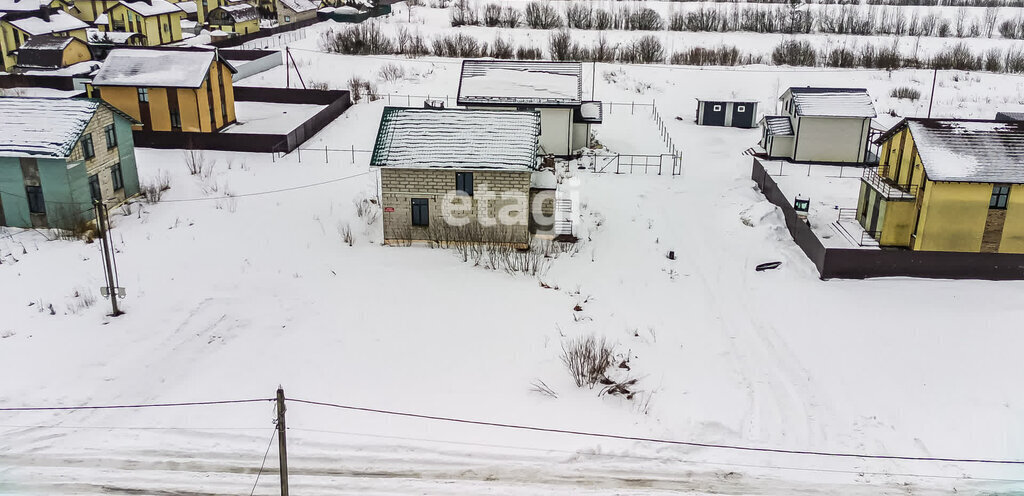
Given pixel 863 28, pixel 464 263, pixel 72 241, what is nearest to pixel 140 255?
pixel 72 241

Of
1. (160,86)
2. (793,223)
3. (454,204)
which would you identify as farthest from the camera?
(160,86)

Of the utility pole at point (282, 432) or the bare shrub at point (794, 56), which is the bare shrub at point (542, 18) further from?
the utility pole at point (282, 432)

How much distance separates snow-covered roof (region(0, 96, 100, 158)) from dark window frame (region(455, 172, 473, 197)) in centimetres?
1267

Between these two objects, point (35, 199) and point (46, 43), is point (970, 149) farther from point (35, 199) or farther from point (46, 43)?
point (46, 43)

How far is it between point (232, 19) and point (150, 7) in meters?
7.56

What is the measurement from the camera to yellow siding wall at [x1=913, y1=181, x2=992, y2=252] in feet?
71.6

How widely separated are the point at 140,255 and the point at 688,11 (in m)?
71.9

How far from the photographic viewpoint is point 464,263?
74.8ft

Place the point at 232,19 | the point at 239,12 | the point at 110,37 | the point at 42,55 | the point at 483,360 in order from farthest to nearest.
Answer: the point at 239,12 < the point at 232,19 < the point at 110,37 < the point at 42,55 < the point at 483,360

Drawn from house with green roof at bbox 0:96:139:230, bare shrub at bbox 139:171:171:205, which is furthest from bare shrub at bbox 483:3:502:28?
house with green roof at bbox 0:96:139:230

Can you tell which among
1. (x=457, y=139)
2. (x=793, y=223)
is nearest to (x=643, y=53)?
(x=793, y=223)

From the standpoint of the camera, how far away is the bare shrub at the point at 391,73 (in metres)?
53.1

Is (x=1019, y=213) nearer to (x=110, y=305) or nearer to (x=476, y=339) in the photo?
(x=476, y=339)

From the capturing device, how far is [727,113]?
42.1 metres
